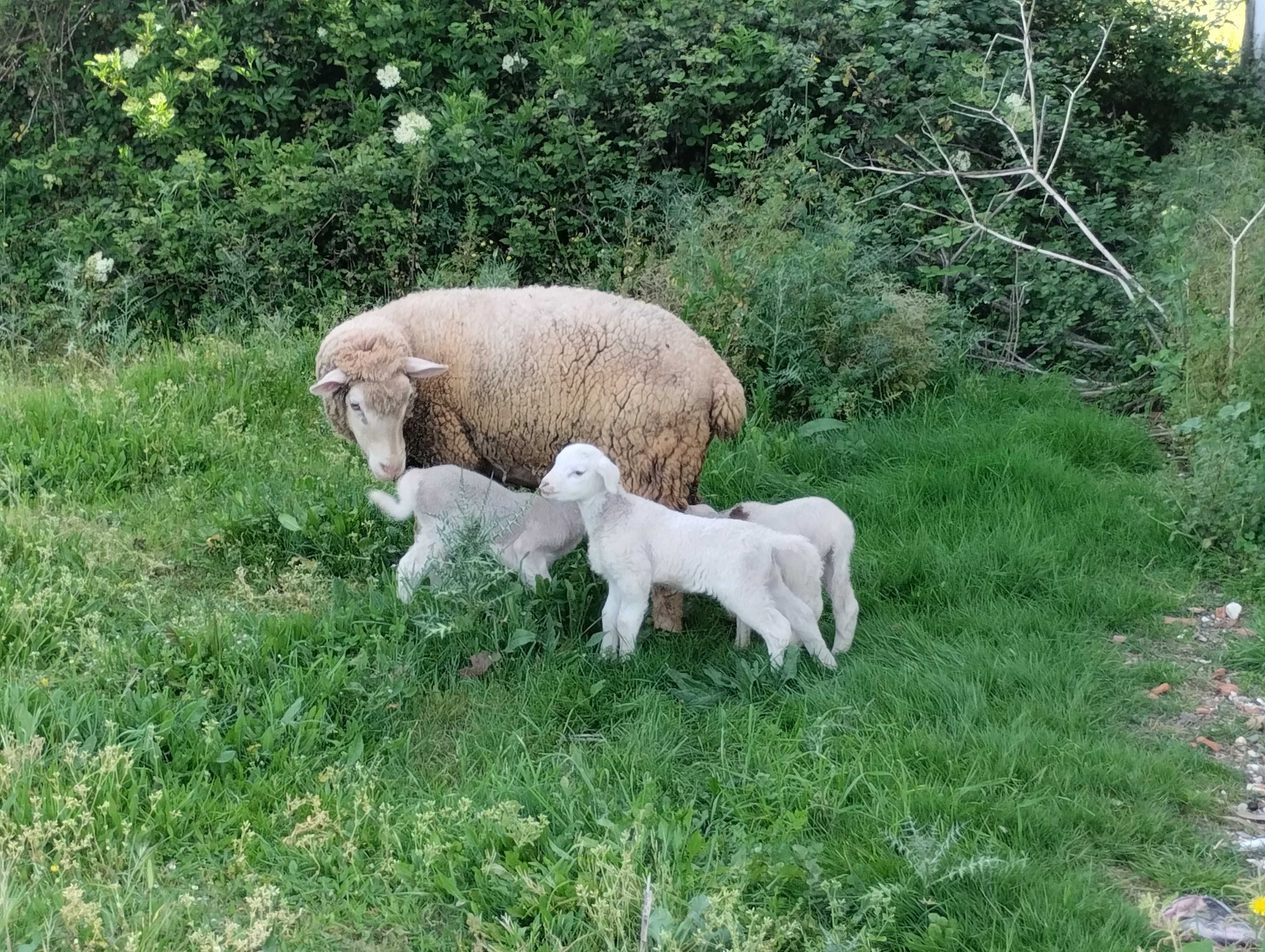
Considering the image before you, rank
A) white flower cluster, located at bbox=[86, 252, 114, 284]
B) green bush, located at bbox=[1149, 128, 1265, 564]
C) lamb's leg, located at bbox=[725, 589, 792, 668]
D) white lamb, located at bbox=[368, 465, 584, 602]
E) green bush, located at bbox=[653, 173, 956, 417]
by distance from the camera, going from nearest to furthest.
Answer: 1. lamb's leg, located at bbox=[725, 589, 792, 668]
2. white lamb, located at bbox=[368, 465, 584, 602]
3. green bush, located at bbox=[1149, 128, 1265, 564]
4. green bush, located at bbox=[653, 173, 956, 417]
5. white flower cluster, located at bbox=[86, 252, 114, 284]

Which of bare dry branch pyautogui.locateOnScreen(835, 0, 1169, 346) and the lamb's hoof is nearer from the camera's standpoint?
the lamb's hoof

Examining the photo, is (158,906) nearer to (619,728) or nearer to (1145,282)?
(619,728)

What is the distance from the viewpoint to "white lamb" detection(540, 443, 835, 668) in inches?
163

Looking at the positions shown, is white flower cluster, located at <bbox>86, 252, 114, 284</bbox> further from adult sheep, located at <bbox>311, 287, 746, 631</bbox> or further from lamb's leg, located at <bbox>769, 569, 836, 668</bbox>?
lamb's leg, located at <bbox>769, 569, 836, 668</bbox>

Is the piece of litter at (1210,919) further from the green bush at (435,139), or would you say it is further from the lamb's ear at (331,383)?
the green bush at (435,139)

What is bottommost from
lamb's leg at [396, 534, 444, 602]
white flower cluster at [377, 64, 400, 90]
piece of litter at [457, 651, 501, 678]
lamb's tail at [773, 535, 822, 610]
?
piece of litter at [457, 651, 501, 678]

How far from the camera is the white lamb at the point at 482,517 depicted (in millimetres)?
4707

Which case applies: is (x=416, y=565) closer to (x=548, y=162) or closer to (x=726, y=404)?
(x=726, y=404)

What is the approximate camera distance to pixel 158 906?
311 centimetres

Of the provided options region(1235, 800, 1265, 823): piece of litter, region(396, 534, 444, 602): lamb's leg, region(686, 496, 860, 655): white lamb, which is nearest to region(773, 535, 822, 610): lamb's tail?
region(686, 496, 860, 655): white lamb

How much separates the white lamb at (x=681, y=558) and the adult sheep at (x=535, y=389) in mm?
440

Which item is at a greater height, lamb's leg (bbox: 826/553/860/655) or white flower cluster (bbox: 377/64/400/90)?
white flower cluster (bbox: 377/64/400/90)

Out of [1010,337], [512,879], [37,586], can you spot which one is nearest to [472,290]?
[37,586]

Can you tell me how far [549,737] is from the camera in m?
4.00
